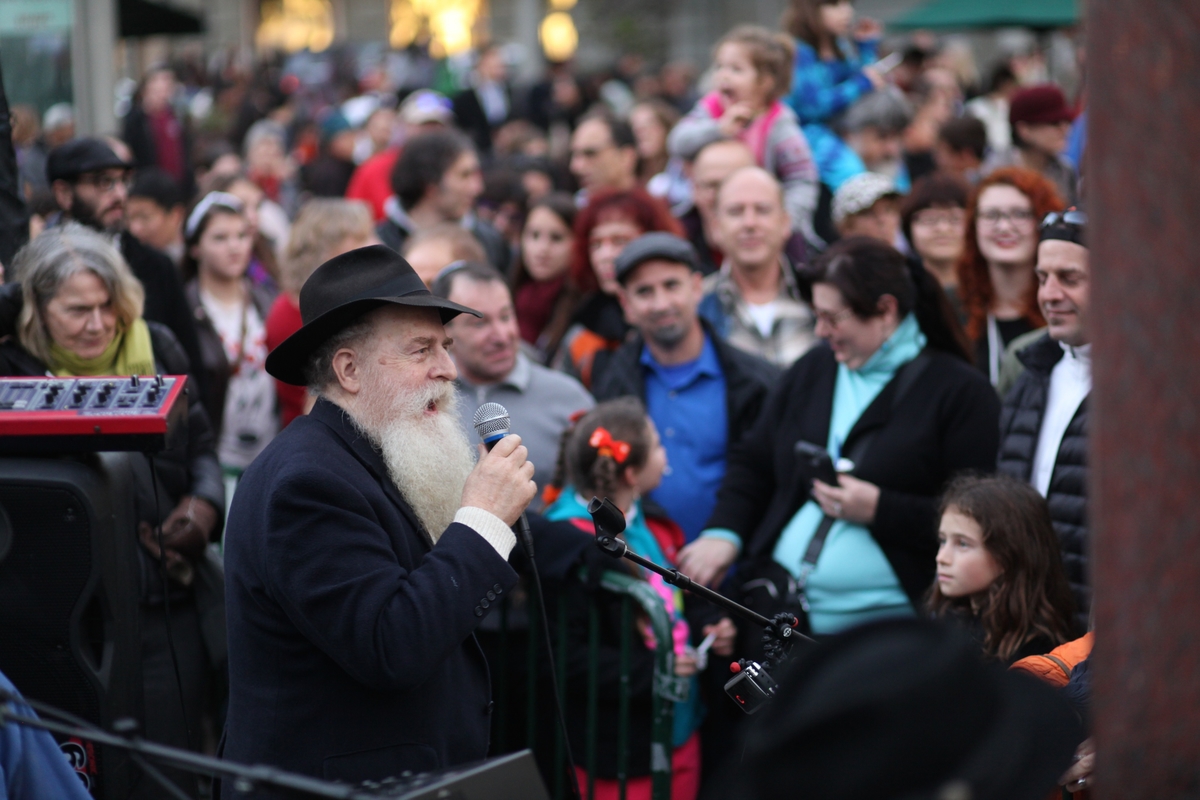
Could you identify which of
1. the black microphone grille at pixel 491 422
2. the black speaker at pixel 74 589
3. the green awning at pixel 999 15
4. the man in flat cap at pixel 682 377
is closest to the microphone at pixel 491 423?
the black microphone grille at pixel 491 422

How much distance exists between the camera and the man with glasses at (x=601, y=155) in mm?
8008

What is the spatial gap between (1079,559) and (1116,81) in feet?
9.29

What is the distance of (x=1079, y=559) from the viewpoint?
397 centimetres

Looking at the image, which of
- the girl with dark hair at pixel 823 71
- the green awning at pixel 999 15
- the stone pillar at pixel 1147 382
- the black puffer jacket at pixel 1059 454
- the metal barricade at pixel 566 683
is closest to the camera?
the stone pillar at pixel 1147 382

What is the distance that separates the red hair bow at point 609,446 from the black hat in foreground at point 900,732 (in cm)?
253

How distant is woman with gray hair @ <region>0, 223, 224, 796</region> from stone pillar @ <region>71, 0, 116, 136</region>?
3764 millimetres

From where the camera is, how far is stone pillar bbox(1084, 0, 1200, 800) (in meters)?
1.42

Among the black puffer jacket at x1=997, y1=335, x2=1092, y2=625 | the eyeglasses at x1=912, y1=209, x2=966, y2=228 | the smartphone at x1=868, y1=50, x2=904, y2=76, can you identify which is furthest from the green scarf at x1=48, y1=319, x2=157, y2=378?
the smartphone at x1=868, y1=50, x2=904, y2=76

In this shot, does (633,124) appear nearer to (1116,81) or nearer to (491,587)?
(491,587)

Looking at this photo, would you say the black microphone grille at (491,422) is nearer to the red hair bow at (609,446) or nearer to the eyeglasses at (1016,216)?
the red hair bow at (609,446)

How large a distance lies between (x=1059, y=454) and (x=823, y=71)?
492 centimetres

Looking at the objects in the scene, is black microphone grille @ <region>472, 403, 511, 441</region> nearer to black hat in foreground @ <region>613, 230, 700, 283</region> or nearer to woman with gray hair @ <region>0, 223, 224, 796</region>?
woman with gray hair @ <region>0, 223, 224, 796</region>

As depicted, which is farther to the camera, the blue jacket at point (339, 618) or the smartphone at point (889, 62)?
the smartphone at point (889, 62)

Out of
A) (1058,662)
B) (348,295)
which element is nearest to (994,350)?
(1058,662)
